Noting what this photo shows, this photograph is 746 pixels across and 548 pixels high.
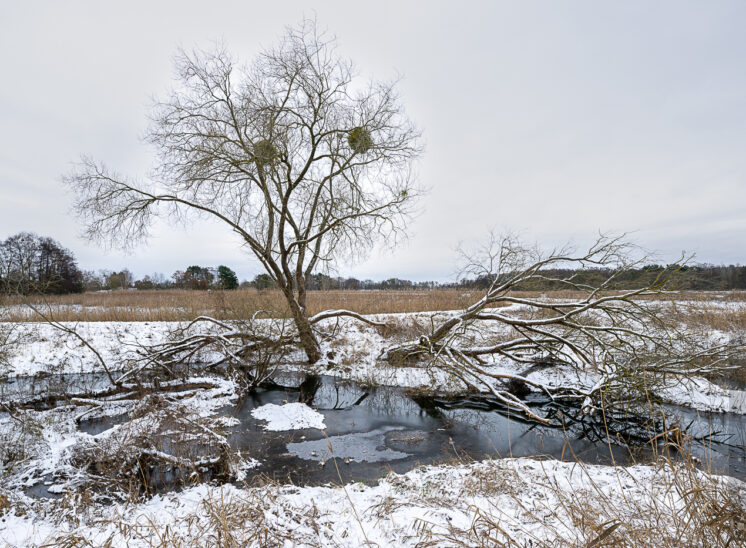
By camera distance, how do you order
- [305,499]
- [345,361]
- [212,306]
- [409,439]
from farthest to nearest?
[212,306], [345,361], [409,439], [305,499]

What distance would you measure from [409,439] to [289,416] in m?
2.99

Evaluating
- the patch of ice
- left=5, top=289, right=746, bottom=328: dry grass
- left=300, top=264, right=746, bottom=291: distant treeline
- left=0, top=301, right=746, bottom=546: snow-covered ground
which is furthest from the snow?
left=300, top=264, right=746, bottom=291: distant treeline

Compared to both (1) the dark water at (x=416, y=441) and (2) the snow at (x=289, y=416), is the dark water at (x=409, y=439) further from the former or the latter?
(2) the snow at (x=289, y=416)

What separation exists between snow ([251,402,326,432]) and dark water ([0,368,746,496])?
0.21 metres

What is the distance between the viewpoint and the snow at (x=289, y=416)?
7609 mm

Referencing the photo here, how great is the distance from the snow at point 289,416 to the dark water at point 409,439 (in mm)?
214

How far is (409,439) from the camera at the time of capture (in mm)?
7066

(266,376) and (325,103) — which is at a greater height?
(325,103)

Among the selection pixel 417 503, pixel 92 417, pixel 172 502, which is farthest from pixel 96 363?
pixel 417 503

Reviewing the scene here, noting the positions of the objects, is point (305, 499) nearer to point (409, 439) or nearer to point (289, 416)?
point (409, 439)

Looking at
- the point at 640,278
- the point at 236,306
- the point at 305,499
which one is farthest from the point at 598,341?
the point at 236,306

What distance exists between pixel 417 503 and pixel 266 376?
8.43 meters

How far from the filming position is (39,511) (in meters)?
3.97

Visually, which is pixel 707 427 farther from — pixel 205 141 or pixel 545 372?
pixel 205 141
